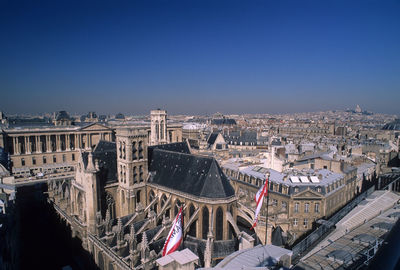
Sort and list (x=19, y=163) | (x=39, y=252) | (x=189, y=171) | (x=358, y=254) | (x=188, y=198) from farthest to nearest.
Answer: (x=19, y=163), (x=39, y=252), (x=189, y=171), (x=188, y=198), (x=358, y=254)

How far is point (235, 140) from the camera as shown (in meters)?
99.0

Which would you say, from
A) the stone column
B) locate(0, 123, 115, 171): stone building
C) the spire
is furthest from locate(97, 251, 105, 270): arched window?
the stone column

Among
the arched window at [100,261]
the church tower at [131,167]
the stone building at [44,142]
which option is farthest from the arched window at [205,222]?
the stone building at [44,142]

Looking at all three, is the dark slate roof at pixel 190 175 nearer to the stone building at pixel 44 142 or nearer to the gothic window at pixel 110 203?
the gothic window at pixel 110 203

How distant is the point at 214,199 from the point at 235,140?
2682 inches

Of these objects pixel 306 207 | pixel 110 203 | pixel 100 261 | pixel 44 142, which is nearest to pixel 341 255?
pixel 306 207

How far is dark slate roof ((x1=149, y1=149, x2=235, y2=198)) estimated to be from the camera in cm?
3338

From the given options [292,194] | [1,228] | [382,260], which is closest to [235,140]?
[292,194]

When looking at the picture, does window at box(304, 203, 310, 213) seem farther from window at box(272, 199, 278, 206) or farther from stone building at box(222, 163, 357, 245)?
window at box(272, 199, 278, 206)

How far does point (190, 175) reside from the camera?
37.0 m

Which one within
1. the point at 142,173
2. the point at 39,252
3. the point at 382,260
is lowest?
the point at 39,252

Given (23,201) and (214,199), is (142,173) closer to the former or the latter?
(214,199)

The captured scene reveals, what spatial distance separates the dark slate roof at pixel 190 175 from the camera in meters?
33.4

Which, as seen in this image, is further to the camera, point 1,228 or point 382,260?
point 1,228
